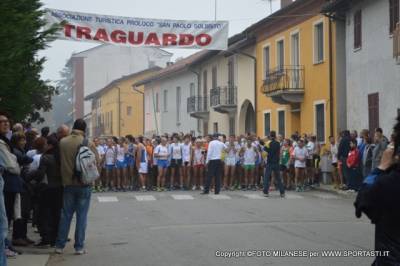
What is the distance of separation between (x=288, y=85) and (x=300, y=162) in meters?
8.11

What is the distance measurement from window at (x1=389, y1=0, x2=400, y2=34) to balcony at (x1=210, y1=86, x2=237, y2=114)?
736 inches

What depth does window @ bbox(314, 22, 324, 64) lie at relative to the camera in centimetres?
3019

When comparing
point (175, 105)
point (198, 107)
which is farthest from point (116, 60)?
point (198, 107)

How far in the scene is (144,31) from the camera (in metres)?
22.4

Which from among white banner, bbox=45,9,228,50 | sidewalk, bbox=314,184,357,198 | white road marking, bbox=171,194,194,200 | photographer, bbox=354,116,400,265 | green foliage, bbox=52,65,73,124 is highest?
green foliage, bbox=52,65,73,124

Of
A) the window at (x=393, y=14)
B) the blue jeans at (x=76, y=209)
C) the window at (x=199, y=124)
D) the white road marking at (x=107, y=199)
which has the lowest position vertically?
the white road marking at (x=107, y=199)

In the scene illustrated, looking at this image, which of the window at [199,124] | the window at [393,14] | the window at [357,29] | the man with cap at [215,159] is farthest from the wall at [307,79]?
the window at [199,124]

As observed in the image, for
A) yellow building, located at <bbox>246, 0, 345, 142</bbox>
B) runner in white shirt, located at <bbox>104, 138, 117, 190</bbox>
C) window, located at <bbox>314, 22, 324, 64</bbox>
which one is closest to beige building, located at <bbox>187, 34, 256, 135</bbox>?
yellow building, located at <bbox>246, 0, 345, 142</bbox>

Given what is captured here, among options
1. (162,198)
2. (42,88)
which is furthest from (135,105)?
(42,88)

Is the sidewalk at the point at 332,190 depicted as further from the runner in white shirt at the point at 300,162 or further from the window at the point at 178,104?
the window at the point at 178,104

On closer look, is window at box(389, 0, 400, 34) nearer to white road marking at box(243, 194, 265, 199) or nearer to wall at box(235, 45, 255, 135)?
white road marking at box(243, 194, 265, 199)

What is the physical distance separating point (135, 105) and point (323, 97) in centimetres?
5052

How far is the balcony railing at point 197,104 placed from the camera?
156 feet

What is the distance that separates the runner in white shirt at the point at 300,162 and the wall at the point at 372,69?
275 centimetres
